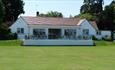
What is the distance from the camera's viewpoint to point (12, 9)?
7838cm

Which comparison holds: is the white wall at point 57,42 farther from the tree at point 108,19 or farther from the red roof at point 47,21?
the tree at point 108,19

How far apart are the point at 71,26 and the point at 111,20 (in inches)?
581

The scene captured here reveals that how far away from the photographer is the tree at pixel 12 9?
253 feet

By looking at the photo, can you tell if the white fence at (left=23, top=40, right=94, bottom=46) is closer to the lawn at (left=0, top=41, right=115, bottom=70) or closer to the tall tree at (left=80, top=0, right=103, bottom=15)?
the lawn at (left=0, top=41, right=115, bottom=70)

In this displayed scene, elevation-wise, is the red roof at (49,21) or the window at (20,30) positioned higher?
the red roof at (49,21)

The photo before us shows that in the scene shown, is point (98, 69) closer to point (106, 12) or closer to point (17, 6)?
point (106, 12)

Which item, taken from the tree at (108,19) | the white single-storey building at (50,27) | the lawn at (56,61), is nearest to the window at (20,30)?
the white single-storey building at (50,27)

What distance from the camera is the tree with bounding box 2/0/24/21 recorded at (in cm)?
7712

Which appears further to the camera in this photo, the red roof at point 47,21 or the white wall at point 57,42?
the red roof at point 47,21

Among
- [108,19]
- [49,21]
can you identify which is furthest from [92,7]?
[49,21]

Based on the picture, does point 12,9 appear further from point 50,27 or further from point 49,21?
point 50,27

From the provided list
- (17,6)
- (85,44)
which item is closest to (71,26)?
(85,44)

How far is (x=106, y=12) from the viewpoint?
73.6 m

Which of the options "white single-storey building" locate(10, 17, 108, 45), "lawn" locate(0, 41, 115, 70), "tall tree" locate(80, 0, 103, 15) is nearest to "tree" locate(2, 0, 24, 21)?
"white single-storey building" locate(10, 17, 108, 45)
